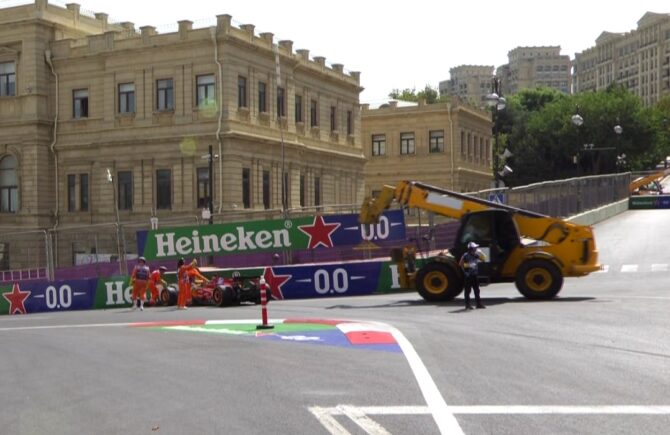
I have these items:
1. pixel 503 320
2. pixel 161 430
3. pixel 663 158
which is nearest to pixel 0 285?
pixel 503 320

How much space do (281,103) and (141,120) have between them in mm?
9145

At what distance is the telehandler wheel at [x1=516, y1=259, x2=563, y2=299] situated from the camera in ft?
68.1

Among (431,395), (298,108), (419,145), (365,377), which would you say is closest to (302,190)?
(298,108)

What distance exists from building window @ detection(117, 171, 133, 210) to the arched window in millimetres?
7226

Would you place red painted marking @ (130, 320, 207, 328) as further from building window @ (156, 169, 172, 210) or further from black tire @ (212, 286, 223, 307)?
building window @ (156, 169, 172, 210)

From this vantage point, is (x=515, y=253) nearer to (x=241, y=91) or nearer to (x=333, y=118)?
(x=241, y=91)

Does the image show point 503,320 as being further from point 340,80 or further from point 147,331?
point 340,80

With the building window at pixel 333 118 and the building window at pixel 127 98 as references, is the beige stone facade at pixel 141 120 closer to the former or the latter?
the building window at pixel 127 98

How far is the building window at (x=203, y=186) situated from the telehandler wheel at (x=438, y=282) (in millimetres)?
29791

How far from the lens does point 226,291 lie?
25328mm

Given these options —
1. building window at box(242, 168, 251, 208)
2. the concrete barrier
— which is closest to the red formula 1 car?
the concrete barrier

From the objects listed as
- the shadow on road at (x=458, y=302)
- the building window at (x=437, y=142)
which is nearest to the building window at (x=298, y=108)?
the building window at (x=437, y=142)

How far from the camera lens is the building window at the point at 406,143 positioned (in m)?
75.6

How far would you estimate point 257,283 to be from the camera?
26.0m
